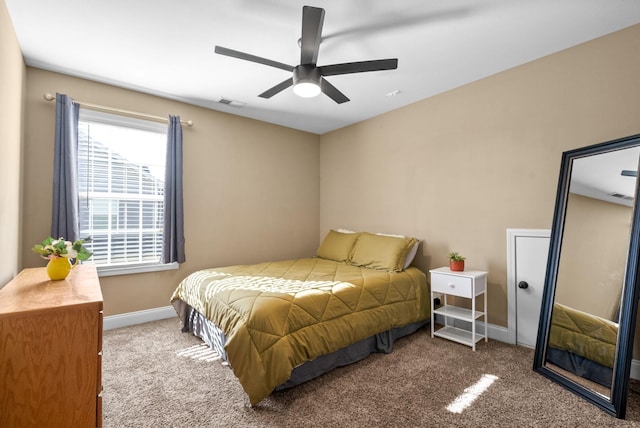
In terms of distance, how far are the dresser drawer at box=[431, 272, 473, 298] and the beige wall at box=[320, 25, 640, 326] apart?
17.1 inches

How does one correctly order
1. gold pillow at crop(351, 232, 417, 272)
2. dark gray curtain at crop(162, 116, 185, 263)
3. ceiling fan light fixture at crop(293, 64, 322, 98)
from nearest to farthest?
1. ceiling fan light fixture at crop(293, 64, 322, 98)
2. gold pillow at crop(351, 232, 417, 272)
3. dark gray curtain at crop(162, 116, 185, 263)

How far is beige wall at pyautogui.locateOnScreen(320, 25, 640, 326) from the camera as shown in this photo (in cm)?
243

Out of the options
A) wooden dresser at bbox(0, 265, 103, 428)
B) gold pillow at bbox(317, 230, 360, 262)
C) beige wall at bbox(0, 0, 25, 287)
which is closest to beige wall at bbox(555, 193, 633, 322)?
gold pillow at bbox(317, 230, 360, 262)

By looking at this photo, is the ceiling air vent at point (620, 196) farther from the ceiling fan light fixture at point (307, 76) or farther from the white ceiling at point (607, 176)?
the ceiling fan light fixture at point (307, 76)

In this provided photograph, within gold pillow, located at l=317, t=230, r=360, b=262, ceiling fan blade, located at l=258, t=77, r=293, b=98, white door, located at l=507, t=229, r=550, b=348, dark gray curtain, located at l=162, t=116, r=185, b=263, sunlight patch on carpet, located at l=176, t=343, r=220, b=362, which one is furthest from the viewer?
gold pillow, located at l=317, t=230, r=360, b=262

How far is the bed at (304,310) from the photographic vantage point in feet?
6.52

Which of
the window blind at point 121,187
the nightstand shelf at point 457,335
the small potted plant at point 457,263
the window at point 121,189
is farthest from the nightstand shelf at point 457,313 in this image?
the window blind at point 121,187

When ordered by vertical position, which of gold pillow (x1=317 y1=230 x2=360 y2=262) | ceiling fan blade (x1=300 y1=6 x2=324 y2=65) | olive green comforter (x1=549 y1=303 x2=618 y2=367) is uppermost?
ceiling fan blade (x1=300 y1=6 x2=324 y2=65)

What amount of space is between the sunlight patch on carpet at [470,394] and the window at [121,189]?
10.1ft

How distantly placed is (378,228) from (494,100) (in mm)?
1897

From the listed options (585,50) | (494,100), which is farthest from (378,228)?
(585,50)

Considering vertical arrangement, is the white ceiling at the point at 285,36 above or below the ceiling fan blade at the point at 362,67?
above

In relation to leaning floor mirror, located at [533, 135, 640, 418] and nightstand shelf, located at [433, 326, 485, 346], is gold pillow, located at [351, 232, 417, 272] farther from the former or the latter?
leaning floor mirror, located at [533, 135, 640, 418]

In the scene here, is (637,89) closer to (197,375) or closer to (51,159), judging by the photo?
(197,375)
